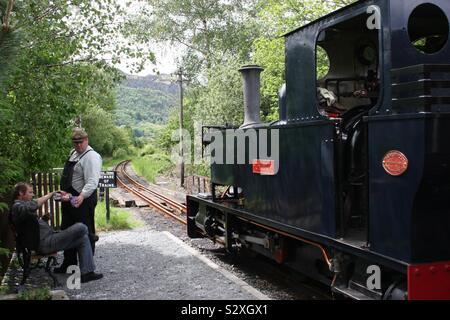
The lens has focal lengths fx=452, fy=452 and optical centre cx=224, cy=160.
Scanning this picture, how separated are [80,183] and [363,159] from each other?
3596 millimetres

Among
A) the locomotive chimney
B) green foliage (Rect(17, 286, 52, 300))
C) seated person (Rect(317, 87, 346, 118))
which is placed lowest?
green foliage (Rect(17, 286, 52, 300))

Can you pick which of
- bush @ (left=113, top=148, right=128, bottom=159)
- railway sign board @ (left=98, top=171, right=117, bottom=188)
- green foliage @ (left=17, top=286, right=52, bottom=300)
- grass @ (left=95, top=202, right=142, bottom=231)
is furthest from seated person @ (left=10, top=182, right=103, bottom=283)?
bush @ (left=113, top=148, right=128, bottom=159)

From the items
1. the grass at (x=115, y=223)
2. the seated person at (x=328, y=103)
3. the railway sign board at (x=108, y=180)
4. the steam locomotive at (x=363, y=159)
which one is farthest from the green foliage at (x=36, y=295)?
the railway sign board at (x=108, y=180)

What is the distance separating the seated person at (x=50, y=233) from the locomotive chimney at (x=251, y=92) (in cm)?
292

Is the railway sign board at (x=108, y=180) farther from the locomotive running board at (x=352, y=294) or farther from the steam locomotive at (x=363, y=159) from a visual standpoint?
the locomotive running board at (x=352, y=294)

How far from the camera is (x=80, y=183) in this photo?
19.3 feet

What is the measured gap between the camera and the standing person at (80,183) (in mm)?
5750

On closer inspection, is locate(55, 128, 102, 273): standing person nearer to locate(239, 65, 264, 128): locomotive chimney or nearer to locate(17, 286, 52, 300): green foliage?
locate(17, 286, 52, 300): green foliage

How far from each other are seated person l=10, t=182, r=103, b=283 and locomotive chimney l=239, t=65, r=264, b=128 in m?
2.92

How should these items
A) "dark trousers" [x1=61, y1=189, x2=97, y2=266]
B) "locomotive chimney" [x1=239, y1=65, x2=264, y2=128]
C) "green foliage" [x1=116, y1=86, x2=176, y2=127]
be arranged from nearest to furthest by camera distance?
"dark trousers" [x1=61, y1=189, x2=97, y2=266] < "locomotive chimney" [x1=239, y1=65, x2=264, y2=128] < "green foliage" [x1=116, y1=86, x2=176, y2=127]

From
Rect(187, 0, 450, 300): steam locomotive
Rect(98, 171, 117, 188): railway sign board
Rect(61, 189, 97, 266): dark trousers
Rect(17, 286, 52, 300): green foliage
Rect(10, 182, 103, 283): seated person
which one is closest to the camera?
Rect(187, 0, 450, 300): steam locomotive

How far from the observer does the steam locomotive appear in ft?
10.8

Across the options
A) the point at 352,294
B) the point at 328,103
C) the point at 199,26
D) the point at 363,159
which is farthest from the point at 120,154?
the point at 352,294

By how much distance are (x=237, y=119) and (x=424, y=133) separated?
59.2 ft
